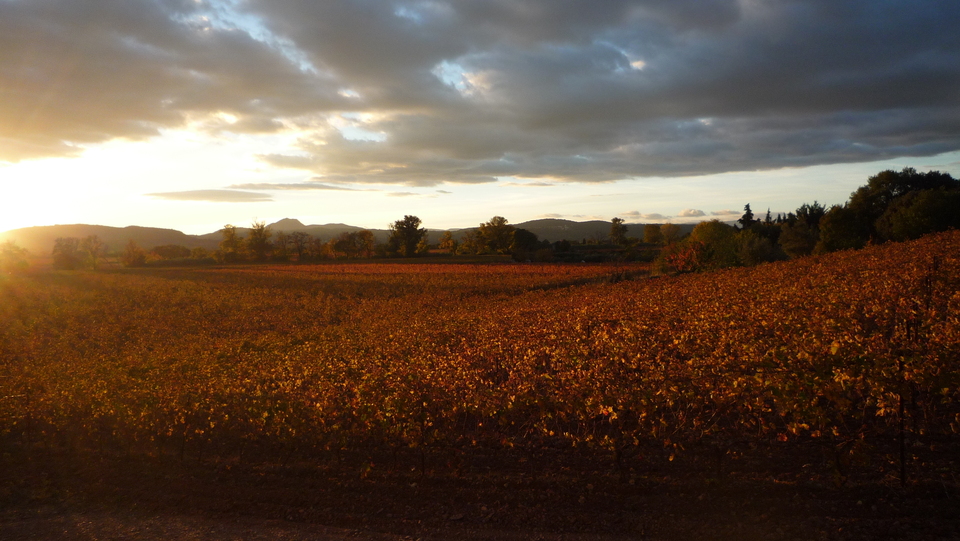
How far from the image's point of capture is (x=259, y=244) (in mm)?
87750

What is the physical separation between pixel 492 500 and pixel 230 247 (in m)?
93.1

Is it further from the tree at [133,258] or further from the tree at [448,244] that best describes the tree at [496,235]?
the tree at [133,258]

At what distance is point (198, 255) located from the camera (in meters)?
93.2

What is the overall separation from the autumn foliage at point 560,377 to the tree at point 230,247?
67707mm

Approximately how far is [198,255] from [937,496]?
342 ft

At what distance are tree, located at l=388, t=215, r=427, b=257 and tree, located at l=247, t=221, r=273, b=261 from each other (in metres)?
20.7

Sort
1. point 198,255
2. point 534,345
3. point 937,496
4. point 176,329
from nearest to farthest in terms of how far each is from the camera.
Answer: point 937,496
point 534,345
point 176,329
point 198,255

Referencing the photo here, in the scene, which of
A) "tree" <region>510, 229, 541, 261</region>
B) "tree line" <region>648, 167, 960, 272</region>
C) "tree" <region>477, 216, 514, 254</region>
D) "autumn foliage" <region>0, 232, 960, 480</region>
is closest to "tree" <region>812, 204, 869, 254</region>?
"tree line" <region>648, 167, 960, 272</region>

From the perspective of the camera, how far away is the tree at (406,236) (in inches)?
3590

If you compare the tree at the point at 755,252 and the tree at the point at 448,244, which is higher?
the tree at the point at 448,244

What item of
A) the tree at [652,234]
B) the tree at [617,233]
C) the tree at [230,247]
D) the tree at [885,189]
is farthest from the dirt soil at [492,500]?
the tree at [652,234]

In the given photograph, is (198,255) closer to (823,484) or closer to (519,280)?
(519,280)

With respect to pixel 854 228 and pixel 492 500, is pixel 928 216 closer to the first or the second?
pixel 854 228

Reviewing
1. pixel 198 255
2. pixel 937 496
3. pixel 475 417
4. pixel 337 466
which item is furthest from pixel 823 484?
pixel 198 255
